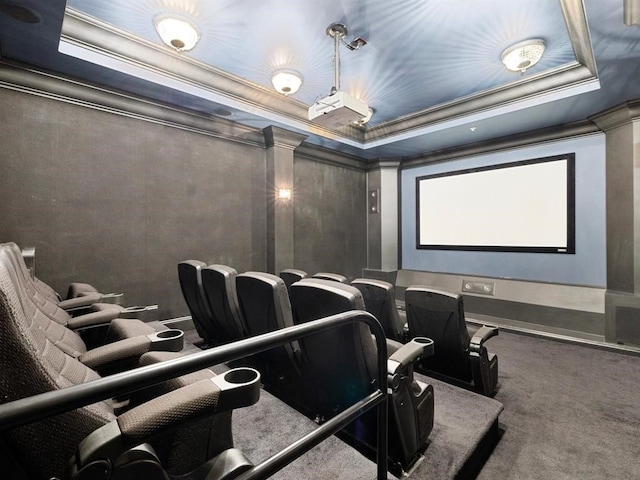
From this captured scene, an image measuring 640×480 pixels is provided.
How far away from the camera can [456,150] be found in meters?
5.14

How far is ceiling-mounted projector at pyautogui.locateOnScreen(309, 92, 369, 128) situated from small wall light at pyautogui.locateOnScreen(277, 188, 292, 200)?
4.89 feet

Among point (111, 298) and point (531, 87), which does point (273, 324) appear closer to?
point (111, 298)

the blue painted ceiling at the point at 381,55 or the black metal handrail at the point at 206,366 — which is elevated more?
the blue painted ceiling at the point at 381,55

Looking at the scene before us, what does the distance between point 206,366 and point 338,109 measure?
2716 millimetres

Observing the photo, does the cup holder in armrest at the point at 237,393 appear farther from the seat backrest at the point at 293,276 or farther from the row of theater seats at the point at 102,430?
the seat backrest at the point at 293,276

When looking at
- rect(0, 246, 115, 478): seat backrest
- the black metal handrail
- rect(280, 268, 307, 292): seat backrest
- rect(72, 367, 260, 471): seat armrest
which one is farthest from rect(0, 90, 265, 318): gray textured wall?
the black metal handrail

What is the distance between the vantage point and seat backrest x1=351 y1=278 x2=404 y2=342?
7.09 feet

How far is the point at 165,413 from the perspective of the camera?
739mm

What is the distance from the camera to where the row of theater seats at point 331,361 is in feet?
4.45

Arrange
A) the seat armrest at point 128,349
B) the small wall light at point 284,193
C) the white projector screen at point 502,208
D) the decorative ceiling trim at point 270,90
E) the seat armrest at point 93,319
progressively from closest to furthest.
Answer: the seat armrest at point 128,349, the seat armrest at point 93,319, the decorative ceiling trim at point 270,90, the white projector screen at point 502,208, the small wall light at point 284,193

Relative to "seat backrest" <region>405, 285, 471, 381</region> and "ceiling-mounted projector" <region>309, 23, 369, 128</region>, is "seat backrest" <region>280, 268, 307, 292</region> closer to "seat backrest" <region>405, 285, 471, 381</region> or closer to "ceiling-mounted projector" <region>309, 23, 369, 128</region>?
"seat backrest" <region>405, 285, 471, 381</region>

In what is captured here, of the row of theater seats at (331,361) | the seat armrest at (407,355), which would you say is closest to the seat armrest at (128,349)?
the row of theater seats at (331,361)

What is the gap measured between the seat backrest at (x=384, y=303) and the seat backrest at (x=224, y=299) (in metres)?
0.91

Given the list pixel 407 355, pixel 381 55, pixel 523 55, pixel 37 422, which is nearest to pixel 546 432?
pixel 407 355
